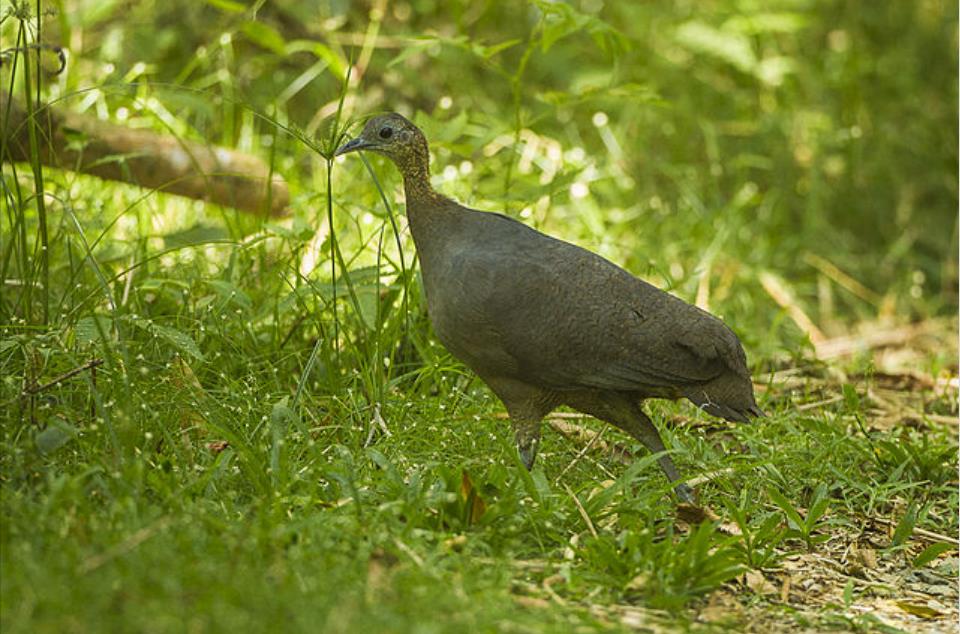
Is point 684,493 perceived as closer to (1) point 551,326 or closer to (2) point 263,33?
(1) point 551,326

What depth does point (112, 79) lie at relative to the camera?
668cm

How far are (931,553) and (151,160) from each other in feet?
12.3

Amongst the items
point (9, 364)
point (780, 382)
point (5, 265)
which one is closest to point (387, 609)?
point (9, 364)

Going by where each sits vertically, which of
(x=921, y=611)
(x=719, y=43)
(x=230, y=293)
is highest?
(x=719, y=43)

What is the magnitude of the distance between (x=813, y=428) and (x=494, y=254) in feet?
5.40

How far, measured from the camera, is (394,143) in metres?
4.09

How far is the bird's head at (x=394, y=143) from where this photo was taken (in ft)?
13.4

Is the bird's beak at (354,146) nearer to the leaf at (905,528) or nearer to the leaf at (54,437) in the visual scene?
the leaf at (54,437)

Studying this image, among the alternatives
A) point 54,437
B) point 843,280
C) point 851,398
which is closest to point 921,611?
point 851,398

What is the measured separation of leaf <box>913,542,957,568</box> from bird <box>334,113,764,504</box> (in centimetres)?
65

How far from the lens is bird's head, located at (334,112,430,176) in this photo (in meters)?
4.09

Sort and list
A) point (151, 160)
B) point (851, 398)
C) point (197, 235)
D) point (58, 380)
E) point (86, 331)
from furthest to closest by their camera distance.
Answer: point (151, 160)
point (197, 235)
point (851, 398)
point (86, 331)
point (58, 380)

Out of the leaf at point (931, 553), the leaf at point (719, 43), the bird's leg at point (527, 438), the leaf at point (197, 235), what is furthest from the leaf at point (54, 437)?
the leaf at point (719, 43)

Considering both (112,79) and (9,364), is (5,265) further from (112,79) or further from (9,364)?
(112,79)
